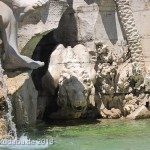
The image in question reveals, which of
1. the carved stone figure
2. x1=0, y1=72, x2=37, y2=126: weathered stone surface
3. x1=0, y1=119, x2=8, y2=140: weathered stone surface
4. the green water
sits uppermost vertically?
the carved stone figure

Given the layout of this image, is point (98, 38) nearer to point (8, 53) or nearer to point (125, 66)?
point (125, 66)

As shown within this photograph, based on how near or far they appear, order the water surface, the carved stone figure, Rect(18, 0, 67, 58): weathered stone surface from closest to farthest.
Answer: the water surface < the carved stone figure < Rect(18, 0, 67, 58): weathered stone surface

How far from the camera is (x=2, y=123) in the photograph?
7.51 m

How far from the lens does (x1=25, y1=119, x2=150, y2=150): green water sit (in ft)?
23.4

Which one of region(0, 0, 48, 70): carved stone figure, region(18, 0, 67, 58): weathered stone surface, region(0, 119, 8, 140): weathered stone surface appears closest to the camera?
region(0, 119, 8, 140): weathered stone surface

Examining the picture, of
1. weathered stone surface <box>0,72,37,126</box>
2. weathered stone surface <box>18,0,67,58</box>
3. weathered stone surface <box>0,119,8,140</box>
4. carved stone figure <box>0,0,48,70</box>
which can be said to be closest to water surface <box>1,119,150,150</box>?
weathered stone surface <box>0,72,37,126</box>

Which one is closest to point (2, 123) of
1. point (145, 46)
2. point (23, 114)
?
point (23, 114)

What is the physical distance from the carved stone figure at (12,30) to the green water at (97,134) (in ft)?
3.13

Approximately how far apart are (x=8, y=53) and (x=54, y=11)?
1567 millimetres

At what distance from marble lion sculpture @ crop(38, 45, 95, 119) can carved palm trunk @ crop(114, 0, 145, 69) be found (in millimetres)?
919

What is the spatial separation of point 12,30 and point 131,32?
9.29 ft

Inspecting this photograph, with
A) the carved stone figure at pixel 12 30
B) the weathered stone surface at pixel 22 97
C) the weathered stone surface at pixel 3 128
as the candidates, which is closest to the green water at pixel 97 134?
the weathered stone surface at pixel 22 97

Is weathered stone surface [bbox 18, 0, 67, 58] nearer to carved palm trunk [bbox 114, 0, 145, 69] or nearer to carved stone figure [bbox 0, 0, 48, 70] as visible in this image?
carved stone figure [bbox 0, 0, 48, 70]

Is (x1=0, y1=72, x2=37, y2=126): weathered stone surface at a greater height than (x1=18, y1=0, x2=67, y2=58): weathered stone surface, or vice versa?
(x1=18, y1=0, x2=67, y2=58): weathered stone surface
